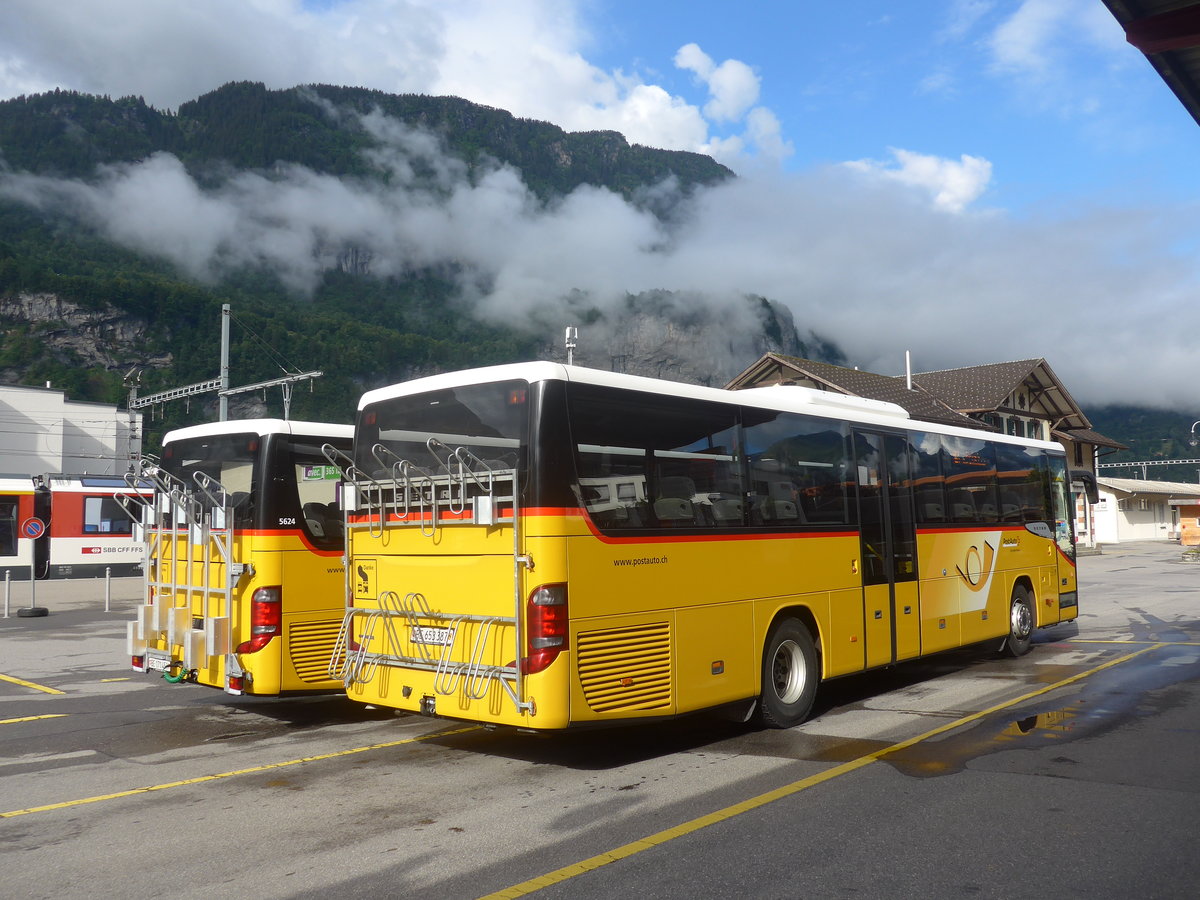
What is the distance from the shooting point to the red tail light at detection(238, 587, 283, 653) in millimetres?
8547

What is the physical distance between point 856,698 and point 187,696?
23.9ft

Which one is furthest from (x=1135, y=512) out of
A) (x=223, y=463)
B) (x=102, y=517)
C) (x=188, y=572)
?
(x=188, y=572)

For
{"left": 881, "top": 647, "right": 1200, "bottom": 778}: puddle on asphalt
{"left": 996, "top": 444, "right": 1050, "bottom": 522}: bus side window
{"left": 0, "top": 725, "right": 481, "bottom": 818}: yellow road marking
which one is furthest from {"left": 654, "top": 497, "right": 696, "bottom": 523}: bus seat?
{"left": 996, "top": 444, "right": 1050, "bottom": 522}: bus side window

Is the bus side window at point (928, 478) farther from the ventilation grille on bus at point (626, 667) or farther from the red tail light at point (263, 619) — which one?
the red tail light at point (263, 619)

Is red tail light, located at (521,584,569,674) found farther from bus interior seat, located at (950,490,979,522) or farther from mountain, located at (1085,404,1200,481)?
mountain, located at (1085,404,1200,481)

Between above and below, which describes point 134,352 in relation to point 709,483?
above

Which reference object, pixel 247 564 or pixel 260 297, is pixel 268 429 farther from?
pixel 260 297

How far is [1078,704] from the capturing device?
9328 mm

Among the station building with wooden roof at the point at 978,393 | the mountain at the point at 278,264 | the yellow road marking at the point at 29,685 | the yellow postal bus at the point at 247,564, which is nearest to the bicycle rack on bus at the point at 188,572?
the yellow postal bus at the point at 247,564

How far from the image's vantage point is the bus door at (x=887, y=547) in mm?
9781

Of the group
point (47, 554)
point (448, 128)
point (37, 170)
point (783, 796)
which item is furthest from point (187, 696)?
point (448, 128)

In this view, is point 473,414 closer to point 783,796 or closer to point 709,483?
point 709,483

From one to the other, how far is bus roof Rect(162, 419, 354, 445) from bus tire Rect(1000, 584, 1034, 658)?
875 cm

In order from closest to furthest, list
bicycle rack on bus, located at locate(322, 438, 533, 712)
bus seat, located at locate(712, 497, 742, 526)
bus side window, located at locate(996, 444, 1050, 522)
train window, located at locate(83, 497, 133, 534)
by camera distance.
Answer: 1. bicycle rack on bus, located at locate(322, 438, 533, 712)
2. bus seat, located at locate(712, 497, 742, 526)
3. bus side window, located at locate(996, 444, 1050, 522)
4. train window, located at locate(83, 497, 133, 534)
